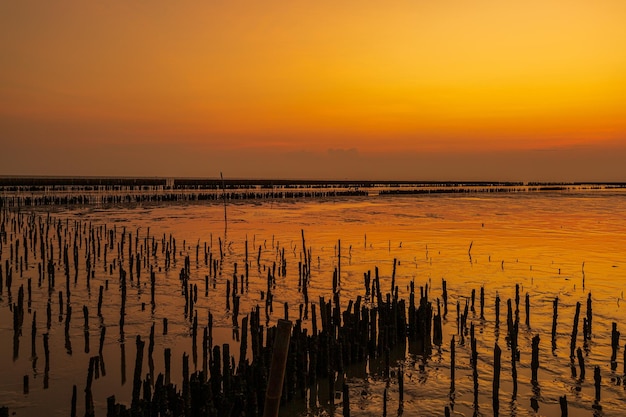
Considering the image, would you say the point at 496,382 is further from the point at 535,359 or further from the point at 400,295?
the point at 400,295

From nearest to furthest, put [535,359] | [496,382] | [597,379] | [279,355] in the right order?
1. [279,355]
2. [496,382]
3. [597,379]
4. [535,359]

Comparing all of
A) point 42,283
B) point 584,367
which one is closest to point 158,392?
point 584,367

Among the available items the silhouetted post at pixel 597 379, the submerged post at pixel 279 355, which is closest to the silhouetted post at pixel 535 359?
the silhouetted post at pixel 597 379

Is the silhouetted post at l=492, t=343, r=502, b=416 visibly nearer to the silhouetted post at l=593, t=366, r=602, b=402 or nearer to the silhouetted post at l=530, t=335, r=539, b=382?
the silhouetted post at l=530, t=335, r=539, b=382

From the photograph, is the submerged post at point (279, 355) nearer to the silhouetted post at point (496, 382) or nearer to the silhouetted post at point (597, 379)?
the silhouetted post at point (496, 382)

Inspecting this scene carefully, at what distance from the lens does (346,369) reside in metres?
10.3

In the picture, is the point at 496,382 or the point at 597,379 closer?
the point at 496,382

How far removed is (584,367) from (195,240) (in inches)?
914

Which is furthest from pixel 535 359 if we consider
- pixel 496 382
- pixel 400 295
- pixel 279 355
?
pixel 279 355

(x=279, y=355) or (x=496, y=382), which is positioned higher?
(x=279, y=355)

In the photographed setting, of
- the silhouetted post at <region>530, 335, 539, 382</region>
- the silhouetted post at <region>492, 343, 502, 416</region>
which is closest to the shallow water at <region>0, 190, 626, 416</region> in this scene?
the silhouetted post at <region>530, 335, 539, 382</region>

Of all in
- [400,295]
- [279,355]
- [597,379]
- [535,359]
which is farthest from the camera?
[400,295]

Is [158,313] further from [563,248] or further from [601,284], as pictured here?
[563,248]

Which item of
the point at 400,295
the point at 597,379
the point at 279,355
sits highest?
the point at 279,355
